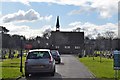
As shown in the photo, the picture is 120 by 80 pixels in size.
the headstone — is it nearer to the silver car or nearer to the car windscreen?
the silver car

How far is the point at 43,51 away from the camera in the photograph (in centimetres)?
2078

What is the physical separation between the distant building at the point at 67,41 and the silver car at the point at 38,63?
9839cm

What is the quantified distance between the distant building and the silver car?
98.4 metres

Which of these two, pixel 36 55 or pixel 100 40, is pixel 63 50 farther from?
pixel 36 55

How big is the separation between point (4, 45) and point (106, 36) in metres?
39.6

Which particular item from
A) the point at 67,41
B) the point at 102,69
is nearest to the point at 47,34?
the point at 67,41

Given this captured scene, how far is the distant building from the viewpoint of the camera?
120m

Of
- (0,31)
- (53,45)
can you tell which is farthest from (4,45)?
(53,45)

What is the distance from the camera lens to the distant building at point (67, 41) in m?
120

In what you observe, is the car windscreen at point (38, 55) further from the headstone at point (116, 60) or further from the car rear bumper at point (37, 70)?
the headstone at point (116, 60)

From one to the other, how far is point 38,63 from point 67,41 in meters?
102

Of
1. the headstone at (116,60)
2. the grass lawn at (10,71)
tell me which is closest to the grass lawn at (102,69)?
the headstone at (116,60)

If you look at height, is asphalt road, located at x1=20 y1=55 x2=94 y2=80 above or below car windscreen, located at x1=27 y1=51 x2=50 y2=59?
below

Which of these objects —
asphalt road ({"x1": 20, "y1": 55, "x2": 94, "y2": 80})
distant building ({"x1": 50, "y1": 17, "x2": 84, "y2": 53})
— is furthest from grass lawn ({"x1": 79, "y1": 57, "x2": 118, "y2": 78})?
distant building ({"x1": 50, "y1": 17, "x2": 84, "y2": 53})
